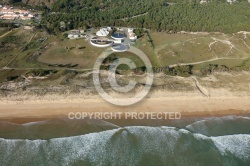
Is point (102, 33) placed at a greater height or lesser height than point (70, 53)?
greater

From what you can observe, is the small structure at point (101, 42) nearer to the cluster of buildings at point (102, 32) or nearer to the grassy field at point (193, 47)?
the cluster of buildings at point (102, 32)

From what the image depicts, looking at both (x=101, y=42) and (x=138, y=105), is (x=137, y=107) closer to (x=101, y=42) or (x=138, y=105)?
(x=138, y=105)

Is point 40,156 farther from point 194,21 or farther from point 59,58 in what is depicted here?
point 194,21

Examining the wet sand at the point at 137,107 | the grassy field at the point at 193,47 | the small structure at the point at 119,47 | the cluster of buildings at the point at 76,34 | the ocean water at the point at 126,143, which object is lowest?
the ocean water at the point at 126,143

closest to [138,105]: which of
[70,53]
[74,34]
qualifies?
[70,53]

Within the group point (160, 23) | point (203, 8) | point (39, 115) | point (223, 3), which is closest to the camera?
point (39, 115)

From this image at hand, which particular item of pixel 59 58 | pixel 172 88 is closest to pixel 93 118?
pixel 172 88

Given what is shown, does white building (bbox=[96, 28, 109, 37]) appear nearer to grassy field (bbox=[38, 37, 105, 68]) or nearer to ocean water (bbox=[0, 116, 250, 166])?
grassy field (bbox=[38, 37, 105, 68])

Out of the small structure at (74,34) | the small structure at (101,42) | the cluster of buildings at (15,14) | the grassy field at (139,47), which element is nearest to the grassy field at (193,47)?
the grassy field at (139,47)

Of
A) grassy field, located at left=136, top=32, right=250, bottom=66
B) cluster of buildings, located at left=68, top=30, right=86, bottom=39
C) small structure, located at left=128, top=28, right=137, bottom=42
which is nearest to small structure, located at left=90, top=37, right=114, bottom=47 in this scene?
cluster of buildings, located at left=68, top=30, right=86, bottom=39
